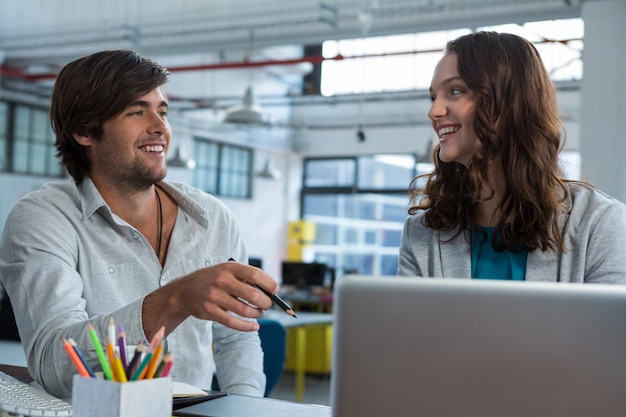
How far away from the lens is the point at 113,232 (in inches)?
73.0

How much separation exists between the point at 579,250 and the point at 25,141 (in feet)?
35.1

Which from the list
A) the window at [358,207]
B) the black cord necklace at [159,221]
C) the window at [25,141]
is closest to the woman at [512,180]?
the black cord necklace at [159,221]

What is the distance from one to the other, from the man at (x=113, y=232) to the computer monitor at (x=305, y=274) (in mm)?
8327

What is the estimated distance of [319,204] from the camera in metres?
16.4

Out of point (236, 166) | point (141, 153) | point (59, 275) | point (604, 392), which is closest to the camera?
point (604, 392)

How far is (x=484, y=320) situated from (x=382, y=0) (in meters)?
7.51

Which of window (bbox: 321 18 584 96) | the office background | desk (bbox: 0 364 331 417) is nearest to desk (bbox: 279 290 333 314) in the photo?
the office background

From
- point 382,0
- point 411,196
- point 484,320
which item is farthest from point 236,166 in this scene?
point 484,320

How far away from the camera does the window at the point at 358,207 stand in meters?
15.4

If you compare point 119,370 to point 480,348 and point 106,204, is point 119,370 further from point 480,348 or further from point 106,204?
point 106,204

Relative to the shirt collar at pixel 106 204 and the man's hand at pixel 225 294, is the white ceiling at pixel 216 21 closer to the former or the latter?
the shirt collar at pixel 106 204

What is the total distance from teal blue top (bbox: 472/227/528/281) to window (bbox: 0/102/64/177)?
32.8 ft

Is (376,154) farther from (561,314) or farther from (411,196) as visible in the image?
(561,314)

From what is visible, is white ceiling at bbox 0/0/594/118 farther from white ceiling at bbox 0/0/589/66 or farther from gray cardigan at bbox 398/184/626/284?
gray cardigan at bbox 398/184/626/284
